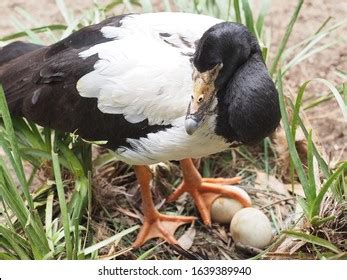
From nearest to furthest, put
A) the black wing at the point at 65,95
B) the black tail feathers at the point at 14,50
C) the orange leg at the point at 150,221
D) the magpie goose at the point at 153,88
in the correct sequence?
the magpie goose at the point at 153,88 < the black wing at the point at 65,95 < the orange leg at the point at 150,221 < the black tail feathers at the point at 14,50

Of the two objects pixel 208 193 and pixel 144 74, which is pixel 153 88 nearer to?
pixel 144 74

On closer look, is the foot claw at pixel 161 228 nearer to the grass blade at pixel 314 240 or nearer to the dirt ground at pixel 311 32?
the grass blade at pixel 314 240

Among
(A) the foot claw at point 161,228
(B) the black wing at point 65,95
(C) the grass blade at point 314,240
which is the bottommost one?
(A) the foot claw at point 161,228

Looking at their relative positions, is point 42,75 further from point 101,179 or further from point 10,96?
point 101,179

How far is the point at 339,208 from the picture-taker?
2.16m

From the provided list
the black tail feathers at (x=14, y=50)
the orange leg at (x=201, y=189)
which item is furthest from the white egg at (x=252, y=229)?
the black tail feathers at (x=14, y=50)

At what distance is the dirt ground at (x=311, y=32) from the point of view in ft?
9.44

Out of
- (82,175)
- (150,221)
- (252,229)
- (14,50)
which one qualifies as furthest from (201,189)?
(14,50)

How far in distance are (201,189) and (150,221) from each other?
24 cm

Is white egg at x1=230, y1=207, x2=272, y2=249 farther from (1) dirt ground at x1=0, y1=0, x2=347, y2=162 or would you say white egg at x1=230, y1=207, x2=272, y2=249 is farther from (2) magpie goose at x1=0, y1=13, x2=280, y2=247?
(1) dirt ground at x1=0, y1=0, x2=347, y2=162

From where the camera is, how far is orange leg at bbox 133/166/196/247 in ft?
8.16

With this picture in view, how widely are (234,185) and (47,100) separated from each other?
0.82 m

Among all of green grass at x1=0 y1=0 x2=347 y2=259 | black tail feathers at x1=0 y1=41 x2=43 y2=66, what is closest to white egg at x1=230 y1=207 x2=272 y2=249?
green grass at x1=0 y1=0 x2=347 y2=259
